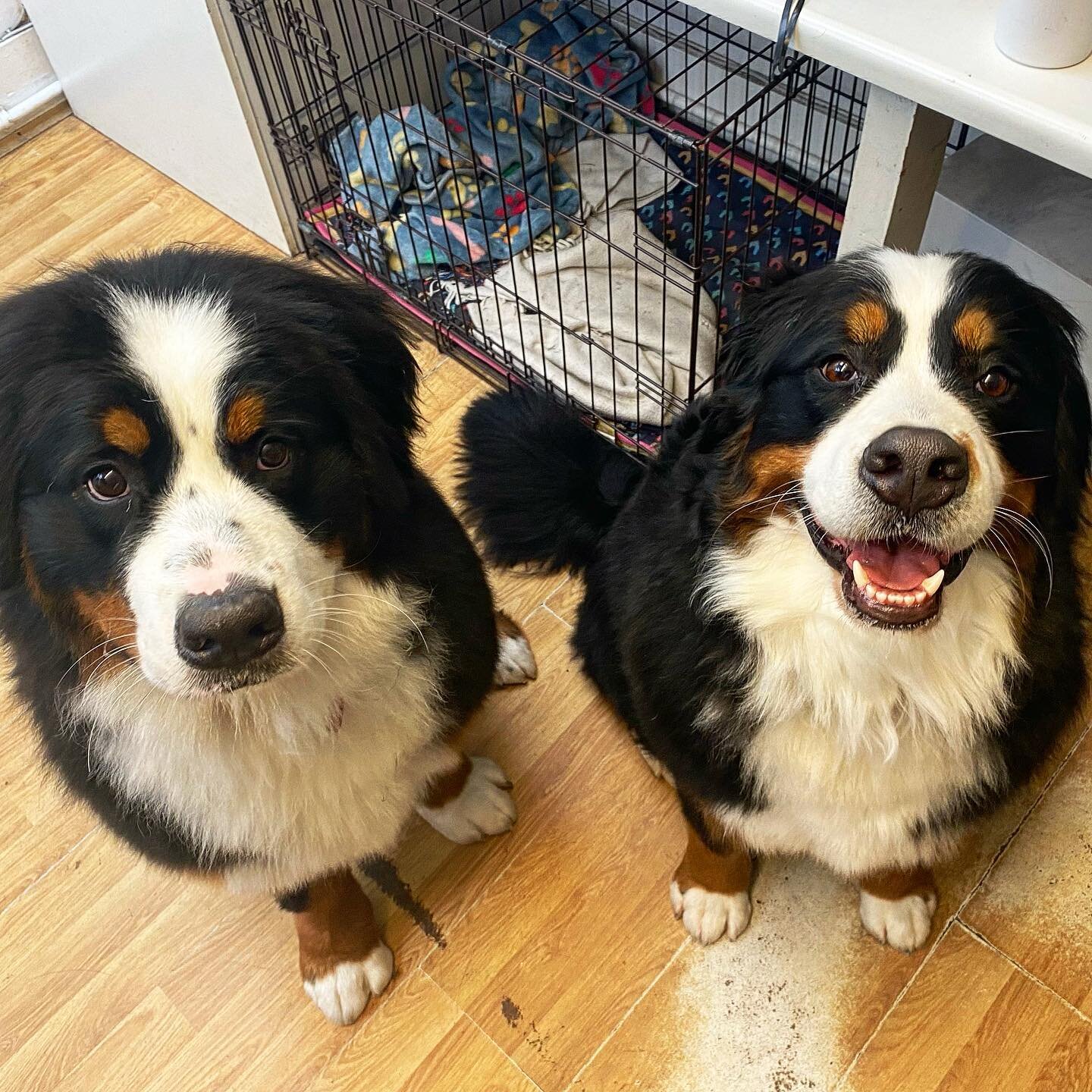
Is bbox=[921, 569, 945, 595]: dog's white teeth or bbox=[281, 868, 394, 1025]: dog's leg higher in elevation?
bbox=[921, 569, 945, 595]: dog's white teeth

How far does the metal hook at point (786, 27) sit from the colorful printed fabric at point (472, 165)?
0.89m

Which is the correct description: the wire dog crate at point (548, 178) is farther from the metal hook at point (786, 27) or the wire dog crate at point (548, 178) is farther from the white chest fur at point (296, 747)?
the white chest fur at point (296, 747)

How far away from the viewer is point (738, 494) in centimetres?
115

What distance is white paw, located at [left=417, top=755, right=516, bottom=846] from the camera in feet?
5.47

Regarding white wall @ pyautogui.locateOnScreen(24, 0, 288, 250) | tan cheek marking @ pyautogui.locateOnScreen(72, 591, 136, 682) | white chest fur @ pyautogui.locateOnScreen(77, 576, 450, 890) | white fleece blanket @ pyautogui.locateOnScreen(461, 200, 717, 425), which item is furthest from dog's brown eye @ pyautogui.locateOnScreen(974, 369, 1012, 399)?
white wall @ pyautogui.locateOnScreen(24, 0, 288, 250)

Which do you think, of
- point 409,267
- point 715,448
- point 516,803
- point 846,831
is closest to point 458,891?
point 516,803

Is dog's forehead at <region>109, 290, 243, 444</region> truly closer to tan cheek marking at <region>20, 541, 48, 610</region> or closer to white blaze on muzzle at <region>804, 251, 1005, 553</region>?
tan cheek marking at <region>20, 541, 48, 610</region>

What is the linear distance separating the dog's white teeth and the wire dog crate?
0.99m

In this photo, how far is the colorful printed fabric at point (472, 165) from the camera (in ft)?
7.36

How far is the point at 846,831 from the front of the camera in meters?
1.31

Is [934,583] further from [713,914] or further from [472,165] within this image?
[472,165]

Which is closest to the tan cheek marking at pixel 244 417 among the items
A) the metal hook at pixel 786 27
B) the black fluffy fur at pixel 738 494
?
the black fluffy fur at pixel 738 494

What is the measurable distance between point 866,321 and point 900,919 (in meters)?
0.92

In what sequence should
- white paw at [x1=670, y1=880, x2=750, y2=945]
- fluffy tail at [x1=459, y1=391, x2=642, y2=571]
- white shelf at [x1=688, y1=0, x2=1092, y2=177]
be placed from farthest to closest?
1. fluffy tail at [x1=459, y1=391, x2=642, y2=571]
2. white paw at [x1=670, y1=880, x2=750, y2=945]
3. white shelf at [x1=688, y1=0, x2=1092, y2=177]
